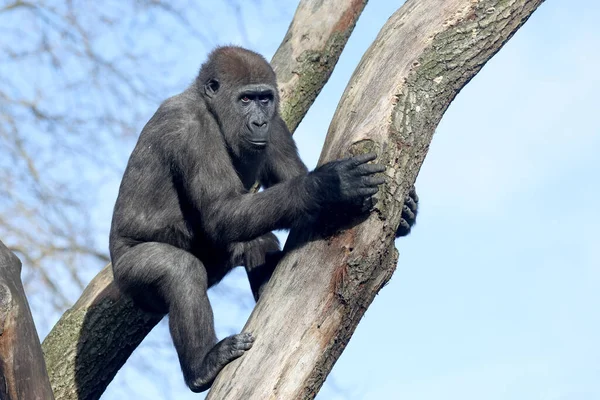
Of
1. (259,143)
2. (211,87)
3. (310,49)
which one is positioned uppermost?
(310,49)

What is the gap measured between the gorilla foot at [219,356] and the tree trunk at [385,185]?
0.06 m

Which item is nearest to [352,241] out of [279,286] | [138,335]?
[279,286]

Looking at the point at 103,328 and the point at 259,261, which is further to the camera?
the point at 103,328

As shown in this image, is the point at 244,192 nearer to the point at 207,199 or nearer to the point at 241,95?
the point at 207,199

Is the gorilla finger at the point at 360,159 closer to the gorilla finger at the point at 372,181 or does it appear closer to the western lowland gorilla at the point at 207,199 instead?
A: the gorilla finger at the point at 372,181

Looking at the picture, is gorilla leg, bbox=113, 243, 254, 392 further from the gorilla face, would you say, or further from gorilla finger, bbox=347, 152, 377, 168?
gorilla finger, bbox=347, 152, 377, 168

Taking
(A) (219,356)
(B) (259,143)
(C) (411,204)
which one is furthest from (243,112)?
(A) (219,356)

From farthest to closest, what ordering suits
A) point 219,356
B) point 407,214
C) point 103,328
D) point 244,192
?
point 103,328 < point 244,192 < point 407,214 < point 219,356

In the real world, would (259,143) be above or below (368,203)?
above

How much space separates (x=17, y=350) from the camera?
4.38 metres

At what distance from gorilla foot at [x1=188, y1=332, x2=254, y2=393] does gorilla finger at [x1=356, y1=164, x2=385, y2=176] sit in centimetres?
112

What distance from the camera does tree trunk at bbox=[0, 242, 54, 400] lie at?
4.36 metres

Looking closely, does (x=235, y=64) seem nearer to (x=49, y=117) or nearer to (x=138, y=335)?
(x=138, y=335)

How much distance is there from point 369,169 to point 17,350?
7.49 feet
